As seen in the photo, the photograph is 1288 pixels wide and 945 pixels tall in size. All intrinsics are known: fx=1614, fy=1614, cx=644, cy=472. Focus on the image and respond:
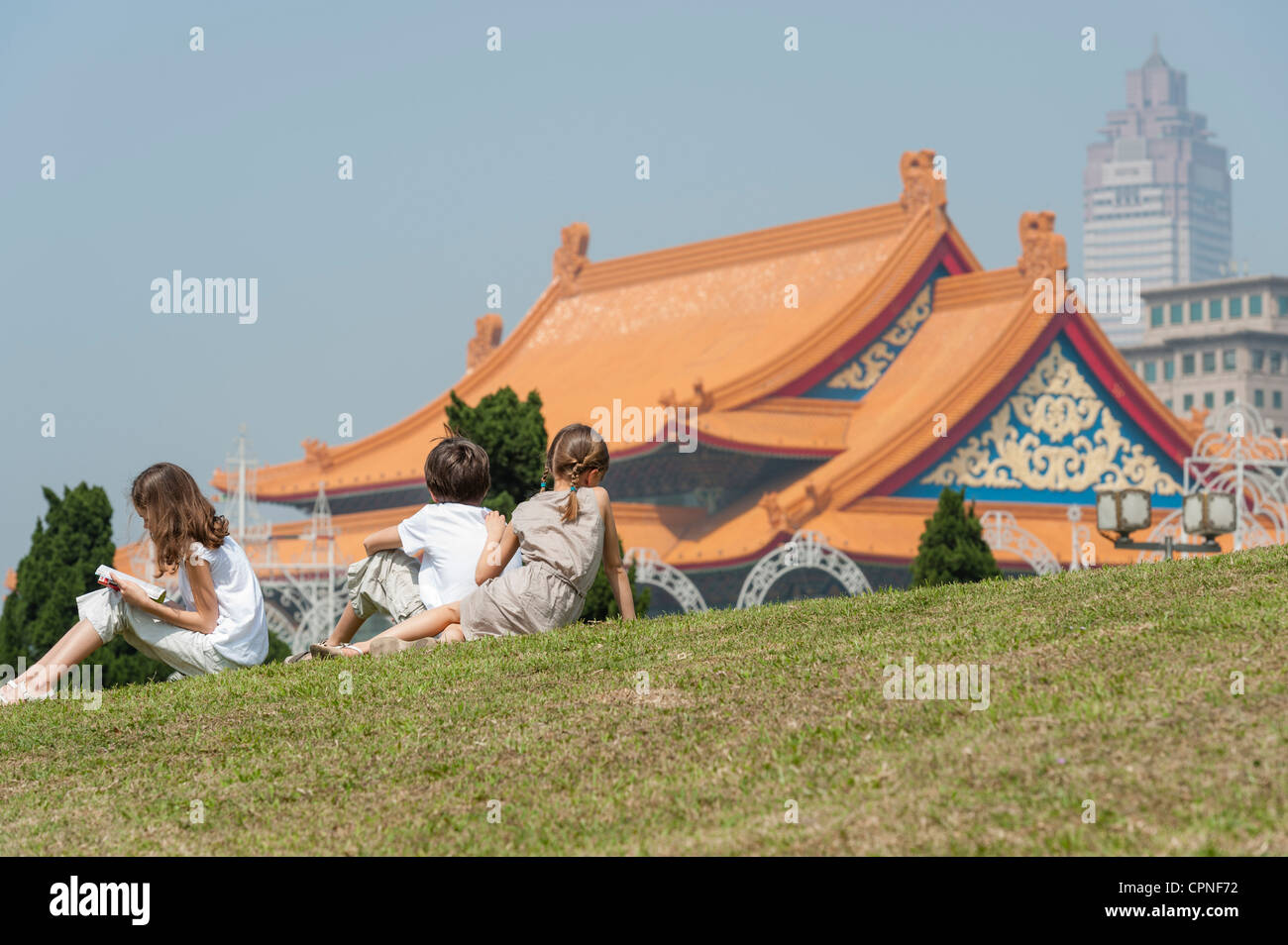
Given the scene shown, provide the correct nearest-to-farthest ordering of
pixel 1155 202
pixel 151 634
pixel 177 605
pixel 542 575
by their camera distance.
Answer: pixel 151 634 → pixel 177 605 → pixel 542 575 → pixel 1155 202

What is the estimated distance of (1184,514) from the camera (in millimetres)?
15602

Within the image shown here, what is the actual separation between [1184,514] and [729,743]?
1177 cm

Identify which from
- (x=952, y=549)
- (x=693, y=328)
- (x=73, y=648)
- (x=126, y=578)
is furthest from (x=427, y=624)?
(x=693, y=328)

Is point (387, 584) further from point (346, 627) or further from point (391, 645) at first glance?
point (391, 645)

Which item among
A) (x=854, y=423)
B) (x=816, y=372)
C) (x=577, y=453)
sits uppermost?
(x=816, y=372)

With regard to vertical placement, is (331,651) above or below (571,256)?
below

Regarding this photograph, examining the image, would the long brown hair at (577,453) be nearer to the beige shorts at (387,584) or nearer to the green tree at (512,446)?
the beige shorts at (387,584)

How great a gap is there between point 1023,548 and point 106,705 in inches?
692

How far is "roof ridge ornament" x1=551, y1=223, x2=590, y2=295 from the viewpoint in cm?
3030

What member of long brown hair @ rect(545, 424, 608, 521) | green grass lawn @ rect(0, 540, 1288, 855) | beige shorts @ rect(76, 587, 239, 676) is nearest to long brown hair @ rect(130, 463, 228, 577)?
beige shorts @ rect(76, 587, 239, 676)

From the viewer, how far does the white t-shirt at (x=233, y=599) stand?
6883 mm

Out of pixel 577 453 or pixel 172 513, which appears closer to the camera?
pixel 172 513

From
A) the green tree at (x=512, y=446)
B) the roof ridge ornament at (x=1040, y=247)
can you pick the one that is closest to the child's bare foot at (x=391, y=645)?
the green tree at (x=512, y=446)

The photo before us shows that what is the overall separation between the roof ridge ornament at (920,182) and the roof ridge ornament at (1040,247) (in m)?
1.34
